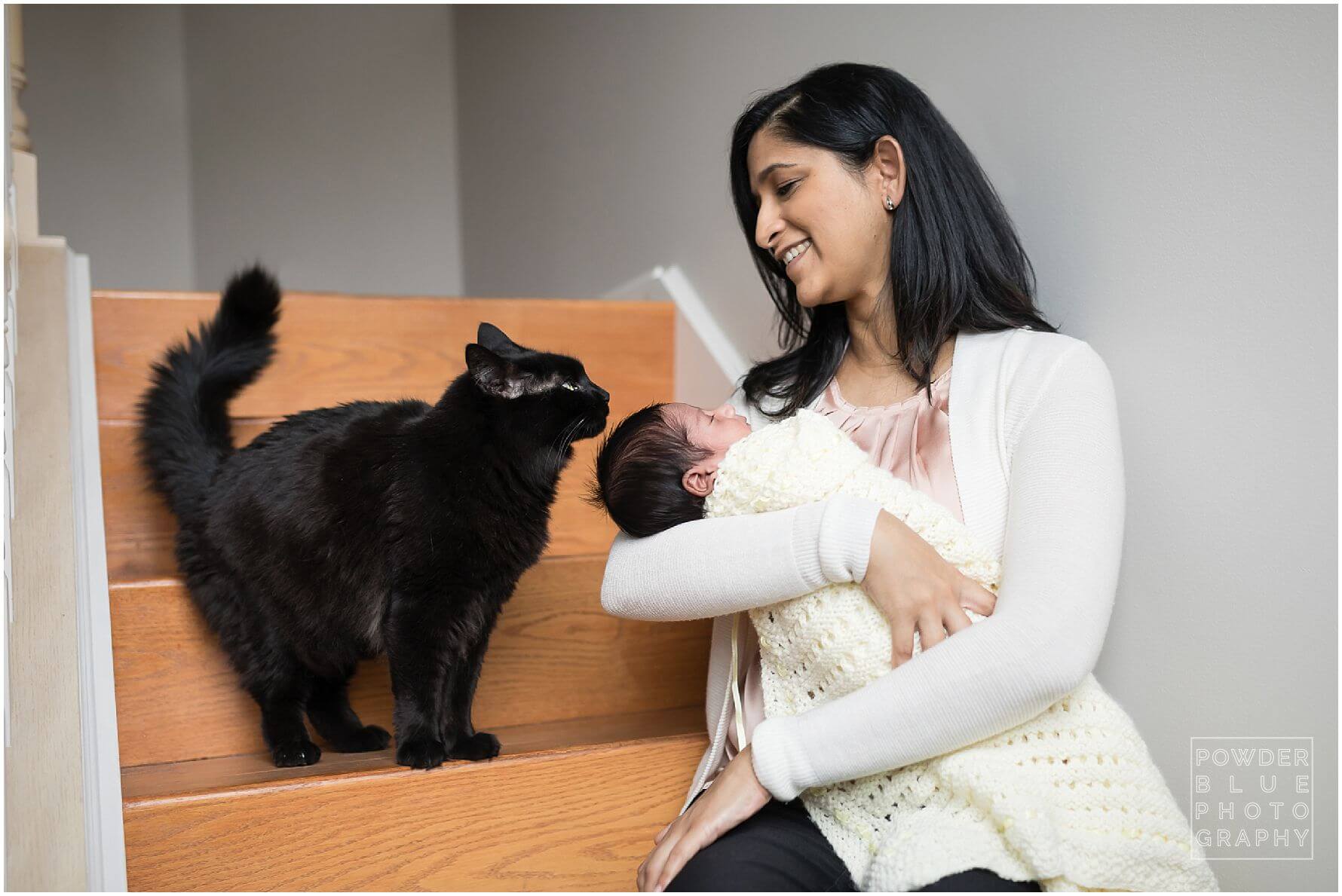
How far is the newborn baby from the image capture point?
107 cm

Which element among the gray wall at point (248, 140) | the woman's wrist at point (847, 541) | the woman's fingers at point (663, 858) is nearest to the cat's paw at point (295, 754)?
the woman's fingers at point (663, 858)

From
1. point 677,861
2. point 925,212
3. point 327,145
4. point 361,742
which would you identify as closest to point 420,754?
point 361,742

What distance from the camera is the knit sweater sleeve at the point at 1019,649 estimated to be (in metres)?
1.06

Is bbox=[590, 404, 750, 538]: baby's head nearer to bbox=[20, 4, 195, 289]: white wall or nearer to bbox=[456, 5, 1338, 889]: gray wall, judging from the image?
bbox=[456, 5, 1338, 889]: gray wall

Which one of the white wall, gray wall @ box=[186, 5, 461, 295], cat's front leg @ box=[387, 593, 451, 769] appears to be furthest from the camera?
gray wall @ box=[186, 5, 461, 295]

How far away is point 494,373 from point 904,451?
56 cm

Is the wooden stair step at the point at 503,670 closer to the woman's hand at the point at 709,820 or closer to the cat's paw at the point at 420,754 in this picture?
the cat's paw at the point at 420,754

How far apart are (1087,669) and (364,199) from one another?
368 centimetres

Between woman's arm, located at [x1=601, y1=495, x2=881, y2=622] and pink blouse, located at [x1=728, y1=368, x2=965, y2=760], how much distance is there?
173 mm

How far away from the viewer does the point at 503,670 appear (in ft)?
5.50

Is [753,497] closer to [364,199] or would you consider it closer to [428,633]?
[428,633]

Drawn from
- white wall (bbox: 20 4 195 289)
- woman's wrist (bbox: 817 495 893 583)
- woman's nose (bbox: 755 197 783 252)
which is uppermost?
white wall (bbox: 20 4 195 289)

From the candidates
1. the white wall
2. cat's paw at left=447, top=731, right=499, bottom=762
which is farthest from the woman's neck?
the white wall

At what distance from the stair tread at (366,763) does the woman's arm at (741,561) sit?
1.00 feet
